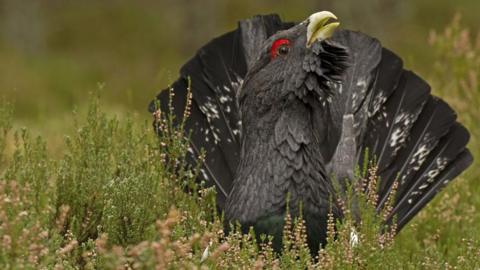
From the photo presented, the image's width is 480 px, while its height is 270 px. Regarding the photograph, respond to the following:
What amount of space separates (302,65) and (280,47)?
204 millimetres

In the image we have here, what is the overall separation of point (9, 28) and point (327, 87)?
84.2 feet

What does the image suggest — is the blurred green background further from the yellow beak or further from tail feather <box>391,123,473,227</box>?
the yellow beak

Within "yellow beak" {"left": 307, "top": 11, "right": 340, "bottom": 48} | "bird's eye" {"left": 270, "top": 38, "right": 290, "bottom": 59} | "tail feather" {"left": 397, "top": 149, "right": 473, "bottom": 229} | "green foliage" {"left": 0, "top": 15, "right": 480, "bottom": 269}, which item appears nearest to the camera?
"green foliage" {"left": 0, "top": 15, "right": 480, "bottom": 269}

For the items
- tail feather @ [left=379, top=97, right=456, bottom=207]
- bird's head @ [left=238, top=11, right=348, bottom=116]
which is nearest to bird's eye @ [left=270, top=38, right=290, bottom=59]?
bird's head @ [left=238, top=11, right=348, bottom=116]

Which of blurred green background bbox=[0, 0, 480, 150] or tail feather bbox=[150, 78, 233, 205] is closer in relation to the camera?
tail feather bbox=[150, 78, 233, 205]

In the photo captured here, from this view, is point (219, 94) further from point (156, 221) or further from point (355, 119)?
point (156, 221)

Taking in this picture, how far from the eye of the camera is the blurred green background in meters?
20.7

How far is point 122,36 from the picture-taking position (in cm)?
3238

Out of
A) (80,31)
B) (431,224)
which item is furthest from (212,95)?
(80,31)

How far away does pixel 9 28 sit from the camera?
29734 millimetres

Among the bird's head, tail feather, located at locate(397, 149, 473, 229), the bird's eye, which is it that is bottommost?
tail feather, located at locate(397, 149, 473, 229)

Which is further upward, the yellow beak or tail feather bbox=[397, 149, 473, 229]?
the yellow beak

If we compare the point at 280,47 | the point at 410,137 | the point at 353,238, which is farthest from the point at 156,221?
the point at 410,137

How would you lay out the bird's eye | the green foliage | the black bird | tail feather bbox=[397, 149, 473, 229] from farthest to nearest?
the black bird, tail feather bbox=[397, 149, 473, 229], the bird's eye, the green foliage
